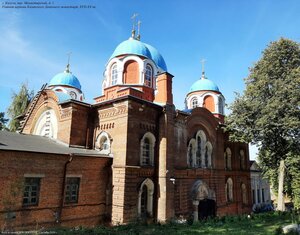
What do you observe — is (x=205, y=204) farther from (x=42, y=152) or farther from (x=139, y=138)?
(x=42, y=152)

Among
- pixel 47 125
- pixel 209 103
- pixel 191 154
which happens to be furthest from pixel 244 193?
pixel 47 125

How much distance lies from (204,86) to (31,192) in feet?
65.0

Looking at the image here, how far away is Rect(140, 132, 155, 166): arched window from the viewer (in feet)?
44.1

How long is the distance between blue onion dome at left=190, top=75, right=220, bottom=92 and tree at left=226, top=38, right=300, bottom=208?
7.50 meters

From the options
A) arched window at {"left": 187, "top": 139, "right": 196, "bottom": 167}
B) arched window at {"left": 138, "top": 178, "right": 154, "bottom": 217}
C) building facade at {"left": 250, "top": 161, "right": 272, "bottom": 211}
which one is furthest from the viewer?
building facade at {"left": 250, "top": 161, "right": 272, "bottom": 211}

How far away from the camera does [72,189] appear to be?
A: 11.6 m

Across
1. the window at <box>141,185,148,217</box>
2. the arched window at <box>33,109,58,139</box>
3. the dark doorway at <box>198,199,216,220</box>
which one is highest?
the arched window at <box>33,109,58,139</box>

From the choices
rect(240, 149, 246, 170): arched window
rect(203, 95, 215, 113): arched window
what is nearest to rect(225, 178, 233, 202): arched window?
rect(240, 149, 246, 170): arched window

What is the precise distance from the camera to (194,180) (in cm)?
1585

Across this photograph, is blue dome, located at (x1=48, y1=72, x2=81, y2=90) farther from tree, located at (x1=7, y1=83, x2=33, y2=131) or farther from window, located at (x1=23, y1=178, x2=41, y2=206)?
window, located at (x1=23, y1=178, x2=41, y2=206)

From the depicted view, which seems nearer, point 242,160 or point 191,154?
point 191,154

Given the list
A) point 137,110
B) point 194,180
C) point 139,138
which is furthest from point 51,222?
point 194,180

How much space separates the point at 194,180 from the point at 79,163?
7642mm

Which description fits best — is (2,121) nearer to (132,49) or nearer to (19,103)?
(19,103)
